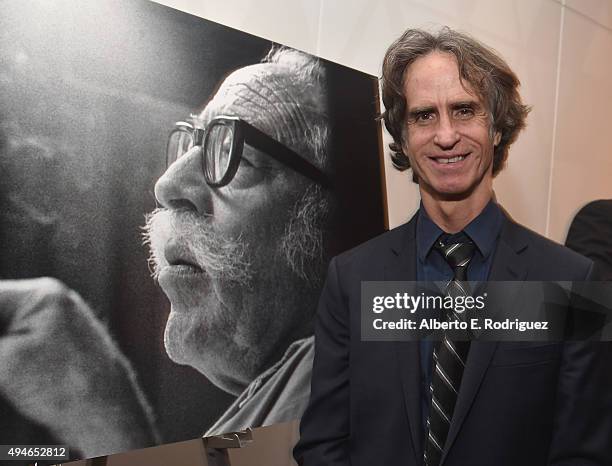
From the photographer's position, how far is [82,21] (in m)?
1.40

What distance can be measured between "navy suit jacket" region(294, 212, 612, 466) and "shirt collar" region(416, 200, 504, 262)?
2 cm

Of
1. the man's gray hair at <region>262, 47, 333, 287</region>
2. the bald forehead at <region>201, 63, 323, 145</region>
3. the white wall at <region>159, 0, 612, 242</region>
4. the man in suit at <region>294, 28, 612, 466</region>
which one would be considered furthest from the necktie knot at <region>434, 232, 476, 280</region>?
the white wall at <region>159, 0, 612, 242</region>

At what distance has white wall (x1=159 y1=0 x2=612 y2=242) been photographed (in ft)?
7.20

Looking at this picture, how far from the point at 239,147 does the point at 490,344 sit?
2.53 feet

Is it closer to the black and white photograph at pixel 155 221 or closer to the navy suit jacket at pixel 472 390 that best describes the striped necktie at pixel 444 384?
the navy suit jacket at pixel 472 390

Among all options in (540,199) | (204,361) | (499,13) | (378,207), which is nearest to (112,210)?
(204,361)

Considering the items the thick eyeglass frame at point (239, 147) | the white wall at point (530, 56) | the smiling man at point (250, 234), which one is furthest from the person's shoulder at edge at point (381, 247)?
the white wall at point (530, 56)

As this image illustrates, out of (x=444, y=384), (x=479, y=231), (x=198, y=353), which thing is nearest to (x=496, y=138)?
(x=479, y=231)

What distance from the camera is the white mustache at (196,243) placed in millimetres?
1509

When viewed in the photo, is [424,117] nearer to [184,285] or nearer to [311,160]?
[311,160]

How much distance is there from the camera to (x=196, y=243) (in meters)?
1.60

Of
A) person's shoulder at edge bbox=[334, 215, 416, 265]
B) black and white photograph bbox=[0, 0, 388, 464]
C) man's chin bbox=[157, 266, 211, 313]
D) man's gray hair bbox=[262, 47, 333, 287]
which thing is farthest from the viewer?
man's gray hair bbox=[262, 47, 333, 287]

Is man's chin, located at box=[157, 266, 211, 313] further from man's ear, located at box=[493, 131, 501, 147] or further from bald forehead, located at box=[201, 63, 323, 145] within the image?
man's ear, located at box=[493, 131, 501, 147]

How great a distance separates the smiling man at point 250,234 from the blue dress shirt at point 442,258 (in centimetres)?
38
